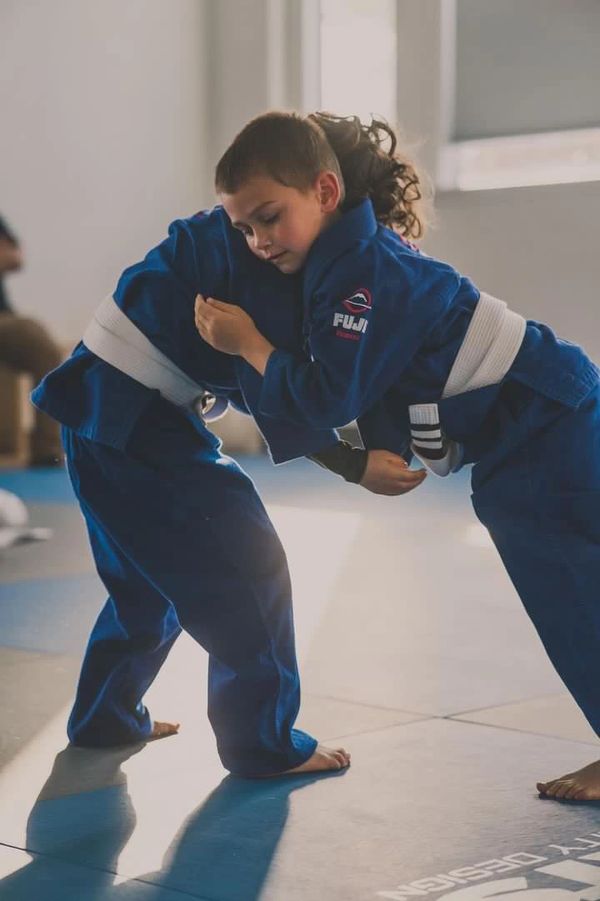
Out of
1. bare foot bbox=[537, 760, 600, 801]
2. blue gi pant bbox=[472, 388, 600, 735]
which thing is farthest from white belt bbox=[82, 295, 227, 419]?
bare foot bbox=[537, 760, 600, 801]

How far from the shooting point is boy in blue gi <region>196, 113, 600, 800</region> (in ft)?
6.22

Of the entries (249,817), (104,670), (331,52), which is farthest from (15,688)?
(331,52)

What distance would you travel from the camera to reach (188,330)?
6.86 ft

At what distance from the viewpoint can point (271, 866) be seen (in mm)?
1761

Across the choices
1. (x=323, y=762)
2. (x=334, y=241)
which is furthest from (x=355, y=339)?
(x=323, y=762)

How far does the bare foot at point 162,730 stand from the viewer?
2.40 meters

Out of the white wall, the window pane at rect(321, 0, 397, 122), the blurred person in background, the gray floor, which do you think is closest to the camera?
the gray floor

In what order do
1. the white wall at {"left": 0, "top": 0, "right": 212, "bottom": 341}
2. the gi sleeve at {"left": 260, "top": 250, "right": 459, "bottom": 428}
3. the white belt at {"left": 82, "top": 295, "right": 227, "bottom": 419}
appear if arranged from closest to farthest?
the gi sleeve at {"left": 260, "top": 250, "right": 459, "bottom": 428} → the white belt at {"left": 82, "top": 295, "right": 227, "bottom": 419} → the white wall at {"left": 0, "top": 0, "right": 212, "bottom": 341}

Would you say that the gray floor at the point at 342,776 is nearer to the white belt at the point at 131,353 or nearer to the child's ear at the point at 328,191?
the white belt at the point at 131,353

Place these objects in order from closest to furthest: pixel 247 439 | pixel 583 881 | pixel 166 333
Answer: pixel 583 881, pixel 166 333, pixel 247 439

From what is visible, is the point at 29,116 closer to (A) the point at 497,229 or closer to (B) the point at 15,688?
(A) the point at 497,229

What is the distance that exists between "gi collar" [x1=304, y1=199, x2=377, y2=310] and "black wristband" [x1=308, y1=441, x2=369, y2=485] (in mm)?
237

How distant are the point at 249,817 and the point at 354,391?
0.63 metres

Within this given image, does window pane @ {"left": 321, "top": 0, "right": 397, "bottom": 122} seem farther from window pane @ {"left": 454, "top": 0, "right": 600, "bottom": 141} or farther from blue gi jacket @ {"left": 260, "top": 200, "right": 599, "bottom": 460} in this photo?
blue gi jacket @ {"left": 260, "top": 200, "right": 599, "bottom": 460}
